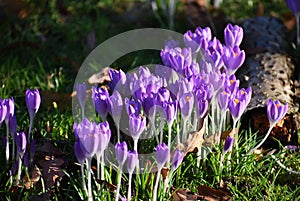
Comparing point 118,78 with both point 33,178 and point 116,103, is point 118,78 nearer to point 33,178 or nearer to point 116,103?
point 116,103

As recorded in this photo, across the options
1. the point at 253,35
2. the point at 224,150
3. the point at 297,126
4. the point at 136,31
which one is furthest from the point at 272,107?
the point at 136,31

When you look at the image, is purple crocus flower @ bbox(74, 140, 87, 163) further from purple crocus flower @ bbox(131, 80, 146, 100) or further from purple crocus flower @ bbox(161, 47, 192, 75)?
purple crocus flower @ bbox(161, 47, 192, 75)

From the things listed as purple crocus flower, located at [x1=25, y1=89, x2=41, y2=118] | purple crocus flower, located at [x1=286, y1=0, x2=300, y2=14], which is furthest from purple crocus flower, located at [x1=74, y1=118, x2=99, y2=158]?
purple crocus flower, located at [x1=286, y1=0, x2=300, y2=14]

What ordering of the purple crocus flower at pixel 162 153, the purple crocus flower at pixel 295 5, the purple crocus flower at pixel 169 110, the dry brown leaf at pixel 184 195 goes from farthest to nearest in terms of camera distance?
the purple crocus flower at pixel 295 5
the dry brown leaf at pixel 184 195
the purple crocus flower at pixel 169 110
the purple crocus flower at pixel 162 153

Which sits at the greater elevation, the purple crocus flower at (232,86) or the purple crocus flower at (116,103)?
the purple crocus flower at (232,86)

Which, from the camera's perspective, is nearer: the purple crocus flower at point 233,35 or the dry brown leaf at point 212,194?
the dry brown leaf at point 212,194

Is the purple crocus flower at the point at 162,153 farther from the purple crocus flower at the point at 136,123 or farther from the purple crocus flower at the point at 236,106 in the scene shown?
the purple crocus flower at the point at 236,106

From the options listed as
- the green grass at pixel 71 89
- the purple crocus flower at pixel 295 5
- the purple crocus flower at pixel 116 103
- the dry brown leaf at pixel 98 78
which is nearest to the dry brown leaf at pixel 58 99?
the green grass at pixel 71 89

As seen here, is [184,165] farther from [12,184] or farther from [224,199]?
[12,184]
